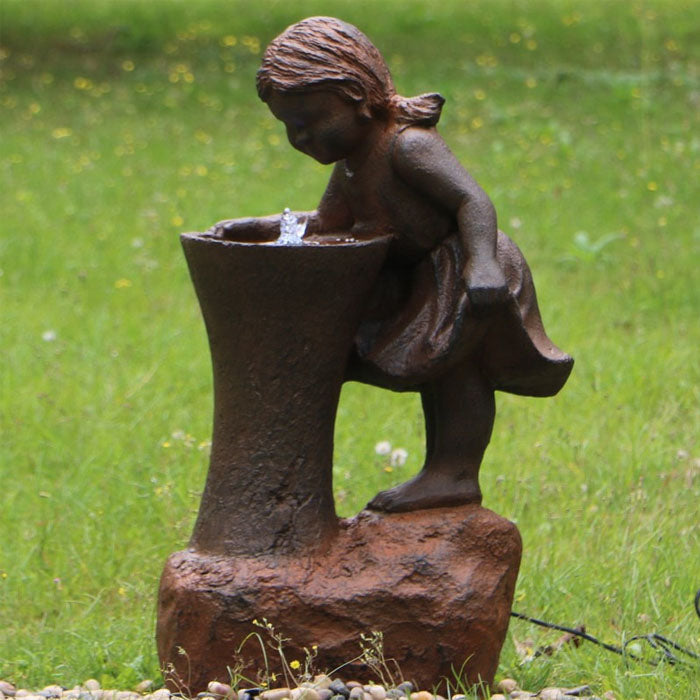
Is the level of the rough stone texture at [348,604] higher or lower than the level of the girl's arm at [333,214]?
lower

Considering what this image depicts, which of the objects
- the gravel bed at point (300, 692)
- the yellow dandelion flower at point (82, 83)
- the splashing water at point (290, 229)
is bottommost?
the gravel bed at point (300, 692)

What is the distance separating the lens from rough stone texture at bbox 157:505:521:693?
3.21m

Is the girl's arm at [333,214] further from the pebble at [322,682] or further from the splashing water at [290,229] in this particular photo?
the pebble at [322,682]

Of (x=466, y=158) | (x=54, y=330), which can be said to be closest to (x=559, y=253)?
(x=466, y=158)

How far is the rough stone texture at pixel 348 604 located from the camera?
3.21m

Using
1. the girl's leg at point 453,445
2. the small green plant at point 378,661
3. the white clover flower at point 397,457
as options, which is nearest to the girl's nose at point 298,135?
the girl's leg at point 453,445

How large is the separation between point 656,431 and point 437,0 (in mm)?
11961

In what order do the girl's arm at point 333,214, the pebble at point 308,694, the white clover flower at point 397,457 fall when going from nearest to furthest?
1. the pebble at point 308,694
2. the girl's arm at point 333,214
3. the white clover flower at point 397,457

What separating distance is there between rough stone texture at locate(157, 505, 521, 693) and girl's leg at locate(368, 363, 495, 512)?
4.2 inches

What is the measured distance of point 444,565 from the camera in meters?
3.26

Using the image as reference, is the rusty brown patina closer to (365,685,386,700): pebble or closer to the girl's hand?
the girl's hand

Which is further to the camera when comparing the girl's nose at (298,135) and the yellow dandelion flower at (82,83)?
the yellow dandelion flower at (82,83)

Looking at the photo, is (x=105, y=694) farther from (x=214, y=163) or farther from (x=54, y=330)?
(x=214, y=163)

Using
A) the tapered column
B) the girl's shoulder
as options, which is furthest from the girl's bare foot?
the girl's shoulder
